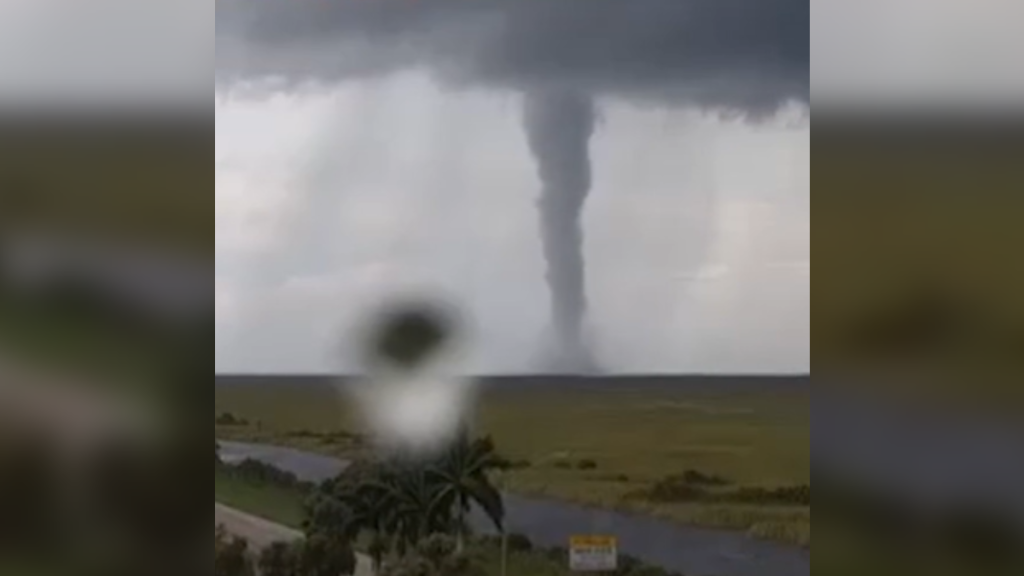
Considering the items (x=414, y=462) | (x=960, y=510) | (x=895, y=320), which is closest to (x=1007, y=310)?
(x=895, y=320)

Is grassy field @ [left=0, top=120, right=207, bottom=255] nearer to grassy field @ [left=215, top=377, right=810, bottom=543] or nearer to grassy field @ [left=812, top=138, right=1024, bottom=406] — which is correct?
grassy field @ [left=215, top=377, right=810, bottom=543]

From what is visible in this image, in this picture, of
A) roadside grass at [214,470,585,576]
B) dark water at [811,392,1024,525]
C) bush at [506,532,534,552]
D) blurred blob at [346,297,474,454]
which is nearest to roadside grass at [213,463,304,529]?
roadside grass at [214,470,585,576]

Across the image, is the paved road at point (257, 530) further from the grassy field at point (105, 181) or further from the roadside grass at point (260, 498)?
the grassy field at point (105, 181)

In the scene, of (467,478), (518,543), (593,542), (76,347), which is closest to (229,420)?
(76,347)

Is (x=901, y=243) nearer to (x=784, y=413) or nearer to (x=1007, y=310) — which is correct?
(x=1007, y=310)

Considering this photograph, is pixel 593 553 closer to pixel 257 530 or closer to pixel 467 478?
pixel 467 478

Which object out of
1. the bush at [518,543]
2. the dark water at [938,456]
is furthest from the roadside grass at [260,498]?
the dark water at [938,456]
